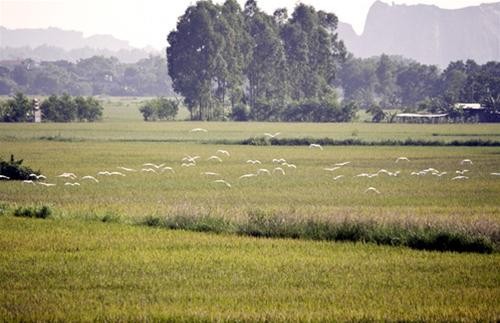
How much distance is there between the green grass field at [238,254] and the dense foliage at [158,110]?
6228cm

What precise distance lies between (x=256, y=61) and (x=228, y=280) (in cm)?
9300

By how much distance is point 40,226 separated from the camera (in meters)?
23.0

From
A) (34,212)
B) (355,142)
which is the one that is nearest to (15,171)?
(34,212)

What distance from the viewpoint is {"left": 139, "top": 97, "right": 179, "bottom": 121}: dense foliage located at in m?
106

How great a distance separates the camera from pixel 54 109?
323 ft

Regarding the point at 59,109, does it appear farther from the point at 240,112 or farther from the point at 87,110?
the point at 240,112

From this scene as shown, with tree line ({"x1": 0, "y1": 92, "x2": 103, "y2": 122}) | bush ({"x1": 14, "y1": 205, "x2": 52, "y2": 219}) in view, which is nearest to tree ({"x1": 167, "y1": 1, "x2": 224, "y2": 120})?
tree line ({"x1": 0, "y1": 92, "x2": 103, "y2": 122})

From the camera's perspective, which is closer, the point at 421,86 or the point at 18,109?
the point at 18,109

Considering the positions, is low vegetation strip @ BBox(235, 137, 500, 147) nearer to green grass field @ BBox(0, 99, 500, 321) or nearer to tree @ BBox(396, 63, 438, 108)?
green grass field @ BBox(0, 99, 500, 321)

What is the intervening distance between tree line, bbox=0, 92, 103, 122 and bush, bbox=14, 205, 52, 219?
71629mm

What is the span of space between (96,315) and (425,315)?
16.1ft

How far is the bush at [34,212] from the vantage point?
25370 mm

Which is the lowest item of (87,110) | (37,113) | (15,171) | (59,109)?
(15,171)

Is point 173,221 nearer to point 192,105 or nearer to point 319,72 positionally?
point 192,105
